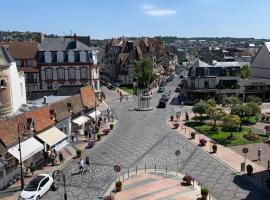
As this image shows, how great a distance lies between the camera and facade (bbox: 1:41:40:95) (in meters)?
76.6

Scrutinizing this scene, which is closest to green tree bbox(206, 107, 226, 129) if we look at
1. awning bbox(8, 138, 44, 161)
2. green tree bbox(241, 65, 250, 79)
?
awning bbox(8, 138, 44, 161)

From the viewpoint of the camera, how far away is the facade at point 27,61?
251 feet

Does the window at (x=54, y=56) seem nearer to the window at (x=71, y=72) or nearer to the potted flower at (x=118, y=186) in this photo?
the window at (x=71, y=72)

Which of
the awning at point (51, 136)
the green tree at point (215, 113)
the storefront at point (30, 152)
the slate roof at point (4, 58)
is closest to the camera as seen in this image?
the storefront at point (30, 152)

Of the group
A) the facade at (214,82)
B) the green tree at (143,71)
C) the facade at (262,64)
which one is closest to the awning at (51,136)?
the facade at (214,82)

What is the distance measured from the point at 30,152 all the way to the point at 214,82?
53.9 metres

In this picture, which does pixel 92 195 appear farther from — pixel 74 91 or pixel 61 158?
pixel 74 91

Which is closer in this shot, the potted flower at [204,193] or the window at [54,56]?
the potted flower at [204,193]

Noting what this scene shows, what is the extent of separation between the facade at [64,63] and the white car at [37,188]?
45227 millimetres

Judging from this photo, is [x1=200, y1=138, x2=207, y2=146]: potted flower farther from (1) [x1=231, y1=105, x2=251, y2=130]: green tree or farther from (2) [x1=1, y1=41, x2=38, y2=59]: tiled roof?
(2) [x1=1, y1=41, x2=38, y2=59]: tiled roof

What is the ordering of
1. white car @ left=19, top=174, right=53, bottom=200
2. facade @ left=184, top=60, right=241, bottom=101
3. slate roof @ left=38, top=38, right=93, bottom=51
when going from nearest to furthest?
1. white car @ left=19, top=174, right=53, bottom=200
2. slate roof @ left=38, top=38, right=93, bottom=51
3. facade @ left=184, top=60, right=241, bottom=101

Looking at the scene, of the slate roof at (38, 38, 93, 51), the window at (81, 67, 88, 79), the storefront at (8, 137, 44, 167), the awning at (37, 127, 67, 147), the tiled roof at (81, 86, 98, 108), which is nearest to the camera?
the storefront at (8, 137, 44, 167)

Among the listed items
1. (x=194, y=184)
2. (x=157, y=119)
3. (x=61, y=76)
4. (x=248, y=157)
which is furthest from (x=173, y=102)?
(x=194, y=184)

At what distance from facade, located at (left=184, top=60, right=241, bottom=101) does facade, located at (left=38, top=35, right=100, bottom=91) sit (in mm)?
22495
